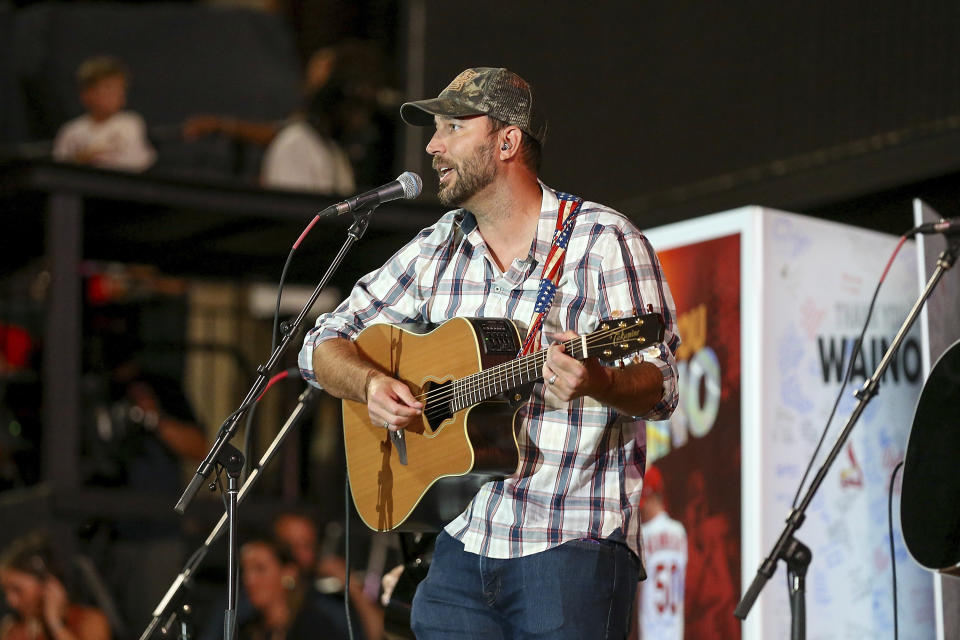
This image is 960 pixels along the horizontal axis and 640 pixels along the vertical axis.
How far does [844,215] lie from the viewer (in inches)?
247

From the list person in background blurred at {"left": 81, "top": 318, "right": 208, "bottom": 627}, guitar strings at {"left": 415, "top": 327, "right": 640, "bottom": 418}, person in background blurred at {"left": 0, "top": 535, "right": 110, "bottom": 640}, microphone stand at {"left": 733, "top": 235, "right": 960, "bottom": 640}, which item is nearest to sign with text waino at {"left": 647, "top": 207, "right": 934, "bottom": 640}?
microphone stand at {"left": 733, "top": 235, "right": 960, "bottom": 640}

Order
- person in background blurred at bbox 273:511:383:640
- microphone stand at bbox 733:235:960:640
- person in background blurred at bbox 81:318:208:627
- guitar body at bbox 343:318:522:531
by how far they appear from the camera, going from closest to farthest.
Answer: guitar body at bbox 343:318:522:531 < microphone stand at bbox 733:235:960:640 < person in background blurred at bbox 273:511:383:640 < person in background blurred at bbox 81:318:208:627

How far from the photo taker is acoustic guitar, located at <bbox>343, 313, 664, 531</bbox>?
2.79 meters

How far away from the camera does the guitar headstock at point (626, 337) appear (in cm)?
259

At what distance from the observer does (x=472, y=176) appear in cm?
309

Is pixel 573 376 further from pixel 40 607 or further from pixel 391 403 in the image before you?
pixel 40 607

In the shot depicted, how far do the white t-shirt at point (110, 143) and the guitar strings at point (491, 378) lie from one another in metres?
5.44

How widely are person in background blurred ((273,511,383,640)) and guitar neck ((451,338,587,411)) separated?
4.07m

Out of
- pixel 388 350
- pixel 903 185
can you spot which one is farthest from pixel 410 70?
pixel 388 350

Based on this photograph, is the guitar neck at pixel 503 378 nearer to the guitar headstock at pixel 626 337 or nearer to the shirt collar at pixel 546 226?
the guitar headstock at pixel 626 337

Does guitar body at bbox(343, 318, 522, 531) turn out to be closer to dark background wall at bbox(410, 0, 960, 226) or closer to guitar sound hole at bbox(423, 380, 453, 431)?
guitar sound hole at bbox(423, 380, 453, 431)

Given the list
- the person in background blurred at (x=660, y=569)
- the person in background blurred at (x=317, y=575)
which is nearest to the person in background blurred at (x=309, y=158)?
the person in background blurred at (x=317, y=575)

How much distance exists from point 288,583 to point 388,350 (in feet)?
12.5

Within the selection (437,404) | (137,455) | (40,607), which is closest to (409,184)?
(437,404)
